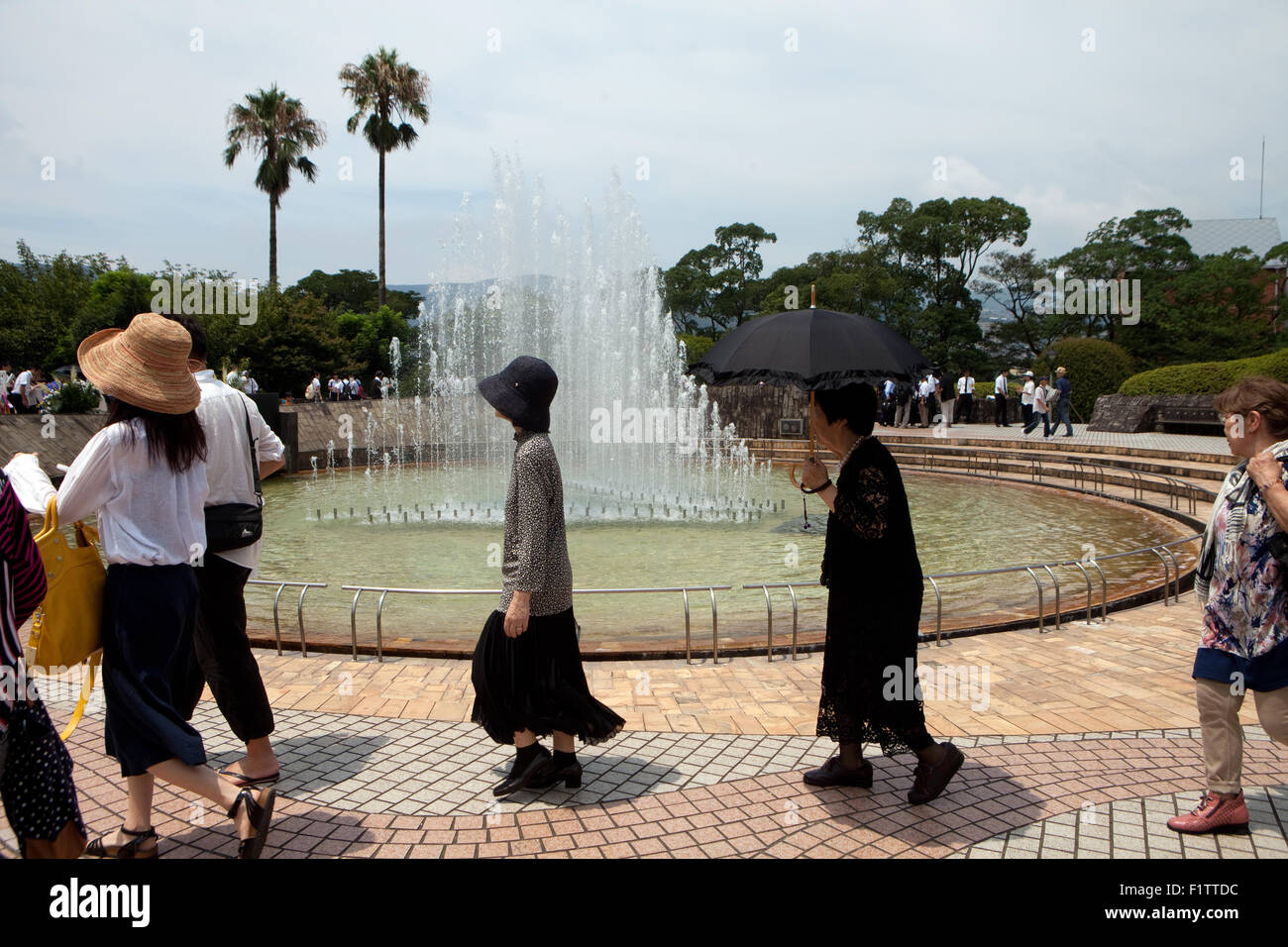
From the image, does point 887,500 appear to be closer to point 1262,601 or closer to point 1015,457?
point 1262,601

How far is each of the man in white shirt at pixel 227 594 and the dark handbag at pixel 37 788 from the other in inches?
37.5

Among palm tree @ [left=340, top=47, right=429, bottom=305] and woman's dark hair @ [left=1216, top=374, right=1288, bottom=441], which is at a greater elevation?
palm tree @ [left=340, top=47, right=429, bottom=305]

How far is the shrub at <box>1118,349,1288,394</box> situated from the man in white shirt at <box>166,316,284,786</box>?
22.9m

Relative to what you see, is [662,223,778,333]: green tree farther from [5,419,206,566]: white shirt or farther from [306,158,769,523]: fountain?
[5,419,206,566]: white shirt

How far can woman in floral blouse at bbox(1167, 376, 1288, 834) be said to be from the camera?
338 centimetres

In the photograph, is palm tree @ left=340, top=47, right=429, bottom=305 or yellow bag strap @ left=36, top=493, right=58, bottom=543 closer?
yellow bag strap @ left=36, top=493, right=58, bottom=543

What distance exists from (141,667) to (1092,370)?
3085 centimetres

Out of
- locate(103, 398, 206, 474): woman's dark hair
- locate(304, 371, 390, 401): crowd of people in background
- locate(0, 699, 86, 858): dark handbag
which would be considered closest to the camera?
locate(0, 699, 86, 858): dark handbag

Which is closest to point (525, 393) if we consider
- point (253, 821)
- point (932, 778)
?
point (253, 821)

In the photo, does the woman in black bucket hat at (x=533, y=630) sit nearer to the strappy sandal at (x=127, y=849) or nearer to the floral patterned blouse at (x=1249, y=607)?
the strappy sandal at (x=127, y=849)

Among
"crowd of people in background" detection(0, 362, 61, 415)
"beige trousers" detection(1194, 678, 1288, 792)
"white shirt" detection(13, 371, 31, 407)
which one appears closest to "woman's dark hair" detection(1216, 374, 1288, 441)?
"beige trousers" detection(1194, 678, 1288, 792)

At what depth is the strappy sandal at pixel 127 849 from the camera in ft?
10.5

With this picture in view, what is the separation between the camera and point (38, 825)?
8.89 feet
